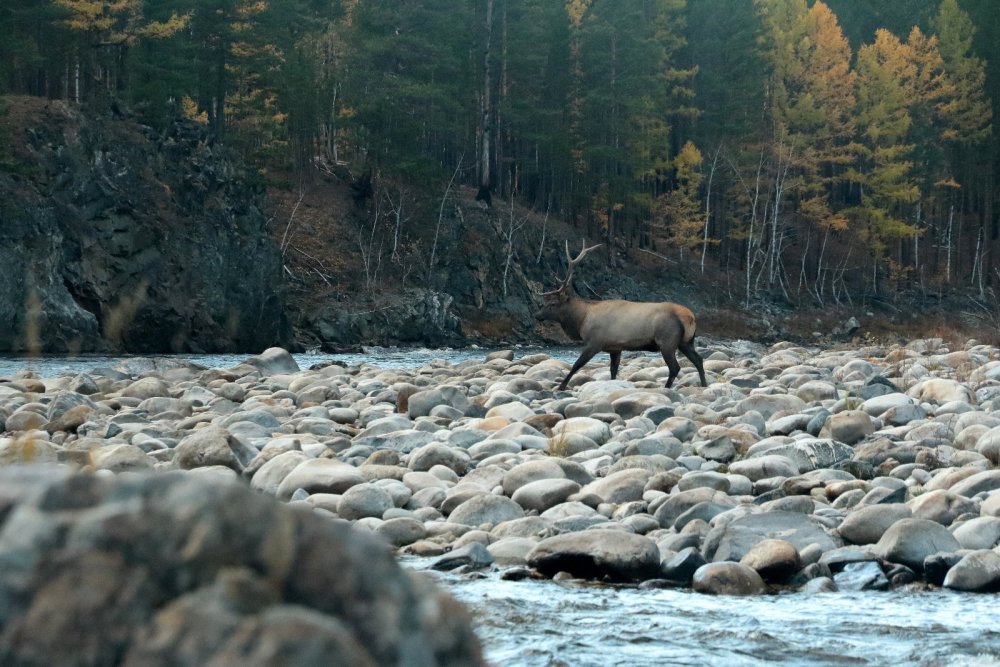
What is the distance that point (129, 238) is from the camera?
31.1m

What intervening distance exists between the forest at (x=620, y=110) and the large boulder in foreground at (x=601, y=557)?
103 ft

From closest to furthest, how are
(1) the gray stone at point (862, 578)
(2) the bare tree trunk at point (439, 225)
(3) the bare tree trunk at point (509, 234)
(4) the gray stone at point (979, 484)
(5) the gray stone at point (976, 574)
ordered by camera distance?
(5) the gray stone at point (976, 574)
(1) the gray stone at point (862, 578)
(4) the gray stone at point (979, 484)
(2) the bare tree trunk at point (439, 225)
(3) the bare tree trunk at point (509, 234)

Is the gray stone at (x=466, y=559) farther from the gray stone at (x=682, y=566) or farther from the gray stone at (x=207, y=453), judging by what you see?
the gray stone at (x=207, y=453)

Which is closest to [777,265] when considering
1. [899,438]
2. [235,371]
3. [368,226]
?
[368,226]

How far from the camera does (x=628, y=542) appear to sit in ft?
18.2

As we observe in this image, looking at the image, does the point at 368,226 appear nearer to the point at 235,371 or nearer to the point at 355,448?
the point at 235,371

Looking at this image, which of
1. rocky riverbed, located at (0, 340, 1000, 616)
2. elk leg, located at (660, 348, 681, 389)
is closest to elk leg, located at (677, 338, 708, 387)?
elk leg, located at (660, 348, 681, 389)

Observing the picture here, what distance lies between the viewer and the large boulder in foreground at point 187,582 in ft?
4.59

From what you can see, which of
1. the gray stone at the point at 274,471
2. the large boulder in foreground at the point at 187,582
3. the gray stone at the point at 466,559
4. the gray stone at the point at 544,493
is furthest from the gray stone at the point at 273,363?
the large boulder in foreground at the point at 187,582

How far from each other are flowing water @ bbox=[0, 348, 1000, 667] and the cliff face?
23702mm

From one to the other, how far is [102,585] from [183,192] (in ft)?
109

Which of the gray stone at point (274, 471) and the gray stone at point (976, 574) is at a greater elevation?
the gray stone at point (976, 574)

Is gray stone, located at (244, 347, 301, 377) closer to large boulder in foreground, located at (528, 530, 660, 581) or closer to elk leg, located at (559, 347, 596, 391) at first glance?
elk leg, located at (559, 347, 596, 391)

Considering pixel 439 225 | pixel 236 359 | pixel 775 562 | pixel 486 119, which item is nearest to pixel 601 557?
pixel 775 562
